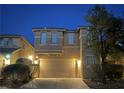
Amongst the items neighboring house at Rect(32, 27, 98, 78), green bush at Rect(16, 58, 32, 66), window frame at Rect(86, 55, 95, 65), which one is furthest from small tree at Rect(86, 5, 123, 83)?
green bush at Rect(16, 58, 32, 66)

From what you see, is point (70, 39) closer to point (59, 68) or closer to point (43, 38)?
point (43, 38)

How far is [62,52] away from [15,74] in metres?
2.86

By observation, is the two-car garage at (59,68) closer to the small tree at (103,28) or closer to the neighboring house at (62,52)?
the neighboring house at (62,52)

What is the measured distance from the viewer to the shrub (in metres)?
8.31

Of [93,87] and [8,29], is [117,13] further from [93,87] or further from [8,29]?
[8,29]

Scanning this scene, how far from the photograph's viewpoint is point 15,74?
8555 millimetres

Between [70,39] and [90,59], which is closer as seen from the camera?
[90,59]

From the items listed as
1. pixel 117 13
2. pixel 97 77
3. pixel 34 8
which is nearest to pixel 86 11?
pixel 117 13

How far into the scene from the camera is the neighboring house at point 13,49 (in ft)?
31.1

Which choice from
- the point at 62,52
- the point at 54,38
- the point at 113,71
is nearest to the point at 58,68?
the point at 62,52

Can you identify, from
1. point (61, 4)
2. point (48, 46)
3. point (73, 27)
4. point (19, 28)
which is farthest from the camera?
point (48, 46)

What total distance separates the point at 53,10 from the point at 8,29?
1.83 metres

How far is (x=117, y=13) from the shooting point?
8.66 metres

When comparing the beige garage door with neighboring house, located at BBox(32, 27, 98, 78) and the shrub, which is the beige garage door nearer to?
neighboring house, located at BBox(32, 27, 98, 78)
